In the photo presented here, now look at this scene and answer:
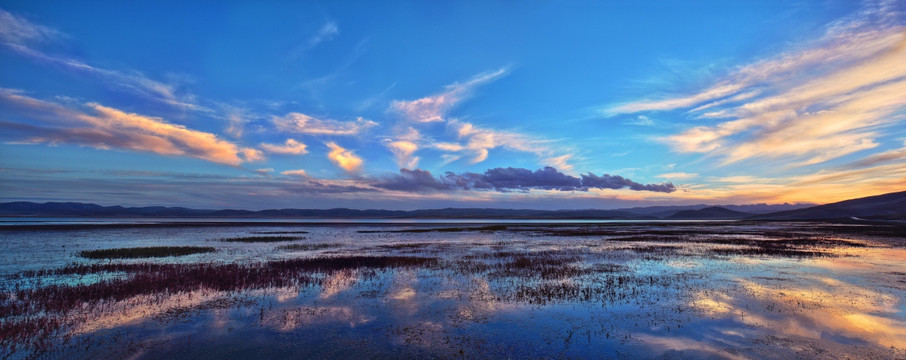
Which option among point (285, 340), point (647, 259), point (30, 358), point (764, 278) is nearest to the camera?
point (30, 358)

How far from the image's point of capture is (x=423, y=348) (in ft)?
38.5

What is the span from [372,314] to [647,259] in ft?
88.7

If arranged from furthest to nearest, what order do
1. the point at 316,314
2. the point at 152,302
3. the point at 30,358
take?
the point at 152,302 → the point at 316,314 → the point at 30,358

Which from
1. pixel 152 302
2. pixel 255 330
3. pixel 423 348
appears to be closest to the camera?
pixel 423 348

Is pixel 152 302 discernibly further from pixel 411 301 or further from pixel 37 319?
pixel 411 301

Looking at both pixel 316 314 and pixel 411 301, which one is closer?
pixel 316 314

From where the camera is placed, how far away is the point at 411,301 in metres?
18.1

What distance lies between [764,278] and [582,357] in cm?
1956

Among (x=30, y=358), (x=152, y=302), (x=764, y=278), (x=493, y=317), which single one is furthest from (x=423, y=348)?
(x=764, y=278)

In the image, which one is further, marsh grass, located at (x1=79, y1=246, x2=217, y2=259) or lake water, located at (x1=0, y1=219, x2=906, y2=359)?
marsh grass, located at (x1=79, y1=246, x2=217, y2=259)

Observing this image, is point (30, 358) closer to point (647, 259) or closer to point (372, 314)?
point (372, 314)

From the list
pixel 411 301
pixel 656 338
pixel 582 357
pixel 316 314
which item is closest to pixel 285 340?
pixel 316 314

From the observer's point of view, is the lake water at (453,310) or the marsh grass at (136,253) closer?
the lake water at (453,310)

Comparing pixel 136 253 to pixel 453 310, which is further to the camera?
pixel 136 253
